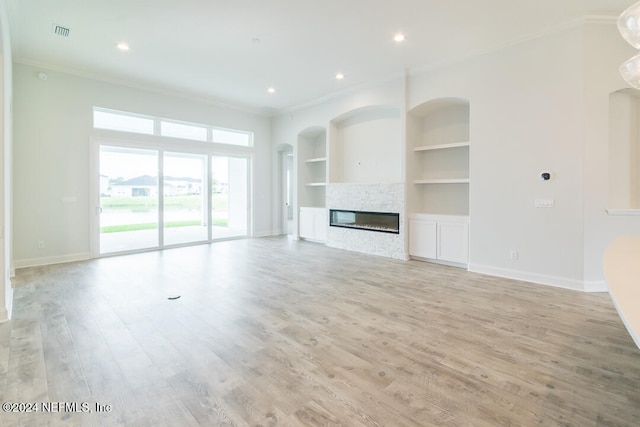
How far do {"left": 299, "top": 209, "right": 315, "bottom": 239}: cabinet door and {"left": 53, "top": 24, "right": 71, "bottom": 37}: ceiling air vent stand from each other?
557 centimetres

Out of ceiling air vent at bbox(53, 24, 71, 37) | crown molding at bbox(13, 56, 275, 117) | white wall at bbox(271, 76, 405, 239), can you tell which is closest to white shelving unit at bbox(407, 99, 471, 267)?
white wall at bbox(271, 76, 405, 239)

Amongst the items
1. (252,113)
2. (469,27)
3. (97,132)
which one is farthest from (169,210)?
(469,27)

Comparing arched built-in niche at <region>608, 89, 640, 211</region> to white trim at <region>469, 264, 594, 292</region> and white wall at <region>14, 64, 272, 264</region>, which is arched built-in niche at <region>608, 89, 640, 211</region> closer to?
white trim at <region>469, 264, 594, 292</region>

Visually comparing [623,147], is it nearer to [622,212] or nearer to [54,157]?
[622,212]

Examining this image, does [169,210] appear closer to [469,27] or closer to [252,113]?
[252,113]

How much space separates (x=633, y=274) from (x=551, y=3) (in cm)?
370

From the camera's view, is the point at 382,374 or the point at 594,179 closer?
the point at 382,374

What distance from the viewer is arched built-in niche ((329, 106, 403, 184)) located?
6625mm

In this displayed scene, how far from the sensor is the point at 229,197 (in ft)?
27.7

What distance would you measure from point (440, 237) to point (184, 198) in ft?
18.9

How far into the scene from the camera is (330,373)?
2207 mm

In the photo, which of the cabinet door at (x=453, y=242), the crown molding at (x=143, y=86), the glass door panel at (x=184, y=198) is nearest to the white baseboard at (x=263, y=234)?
the glass door panel at (x=184, y=198)

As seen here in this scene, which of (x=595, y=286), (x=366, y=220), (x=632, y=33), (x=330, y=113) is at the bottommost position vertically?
(x=595, y=286)

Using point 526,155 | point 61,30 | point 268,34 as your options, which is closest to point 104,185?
point 61,30
